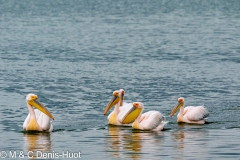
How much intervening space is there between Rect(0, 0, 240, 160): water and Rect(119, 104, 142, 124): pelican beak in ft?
0.69

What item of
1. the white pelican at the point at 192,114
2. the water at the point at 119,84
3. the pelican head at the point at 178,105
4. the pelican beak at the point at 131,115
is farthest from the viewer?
the pelican head at the point at 178,105

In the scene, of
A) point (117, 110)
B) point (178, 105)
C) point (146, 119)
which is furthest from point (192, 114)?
point (117, 110)

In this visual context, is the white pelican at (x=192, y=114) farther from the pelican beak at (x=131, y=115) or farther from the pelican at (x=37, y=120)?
the pelican at (x=37, y=120)

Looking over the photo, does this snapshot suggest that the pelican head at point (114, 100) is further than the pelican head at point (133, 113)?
Yes

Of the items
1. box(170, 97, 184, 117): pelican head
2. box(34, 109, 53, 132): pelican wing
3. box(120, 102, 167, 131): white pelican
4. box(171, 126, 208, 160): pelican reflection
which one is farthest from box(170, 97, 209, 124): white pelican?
box(34, 109, 53, 132): pelican wing

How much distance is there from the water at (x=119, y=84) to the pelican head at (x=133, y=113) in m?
0.22

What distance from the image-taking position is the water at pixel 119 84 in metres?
17.7

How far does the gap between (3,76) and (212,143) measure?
13039 mm

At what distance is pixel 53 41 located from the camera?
4500 cm

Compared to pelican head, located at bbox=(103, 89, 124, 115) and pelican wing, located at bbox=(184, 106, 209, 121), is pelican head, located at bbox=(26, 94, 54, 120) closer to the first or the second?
pelican head, located at bbox=(103, 89, 124, 115)

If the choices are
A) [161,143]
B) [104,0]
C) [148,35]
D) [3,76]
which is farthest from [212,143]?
[104,0]

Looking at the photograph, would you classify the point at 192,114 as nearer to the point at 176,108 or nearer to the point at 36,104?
the point at 176,108

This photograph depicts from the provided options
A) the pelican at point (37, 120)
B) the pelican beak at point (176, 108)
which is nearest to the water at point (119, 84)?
the pelican at point (37, 120)

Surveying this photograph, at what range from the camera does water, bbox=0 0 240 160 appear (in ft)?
57.9
